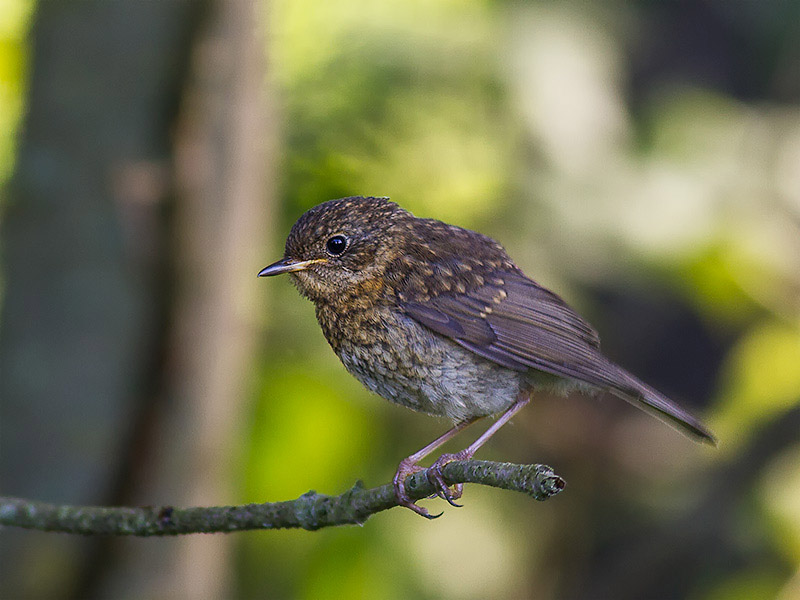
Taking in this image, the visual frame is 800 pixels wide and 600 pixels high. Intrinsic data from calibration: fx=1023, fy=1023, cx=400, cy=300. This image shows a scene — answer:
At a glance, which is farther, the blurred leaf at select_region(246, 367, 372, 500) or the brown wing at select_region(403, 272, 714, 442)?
the blurred leaf at select_region(246, 367, 372, 500)

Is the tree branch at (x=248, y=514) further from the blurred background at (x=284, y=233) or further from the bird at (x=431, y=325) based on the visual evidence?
the blurred background at (x=284, y=233)

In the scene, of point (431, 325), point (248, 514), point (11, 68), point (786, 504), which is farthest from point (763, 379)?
point (11, 68)

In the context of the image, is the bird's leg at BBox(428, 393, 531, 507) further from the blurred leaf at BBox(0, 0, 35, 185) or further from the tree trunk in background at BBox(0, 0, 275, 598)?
the blurred leaf at BBox(0, 0, 35, 185)

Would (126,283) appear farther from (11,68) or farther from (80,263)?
(11,68)

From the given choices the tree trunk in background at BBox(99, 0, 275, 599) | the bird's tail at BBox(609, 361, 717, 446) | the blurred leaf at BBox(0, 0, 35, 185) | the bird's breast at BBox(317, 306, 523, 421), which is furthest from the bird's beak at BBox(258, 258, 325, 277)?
the blurred leaf at BBox(0, 0, 35, 185)

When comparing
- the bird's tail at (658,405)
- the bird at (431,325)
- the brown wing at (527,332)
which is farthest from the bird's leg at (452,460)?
the bird's tail at (658,405)

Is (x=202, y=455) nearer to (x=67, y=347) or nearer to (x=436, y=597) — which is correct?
(x=67, y=347)

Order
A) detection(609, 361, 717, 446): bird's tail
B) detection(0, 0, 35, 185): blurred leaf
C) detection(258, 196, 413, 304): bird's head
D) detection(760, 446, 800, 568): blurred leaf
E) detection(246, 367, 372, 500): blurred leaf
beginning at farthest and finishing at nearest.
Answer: detection(0, 0, 35, 185): blurred leaf, detection(246, 367, 372, 500): blurred leaf, detection(760, 446, 800, 568): blurred leaf, detection(258, 196, 413, 304): bird's head, detection(609, 361, 717, 446): bird's tail
